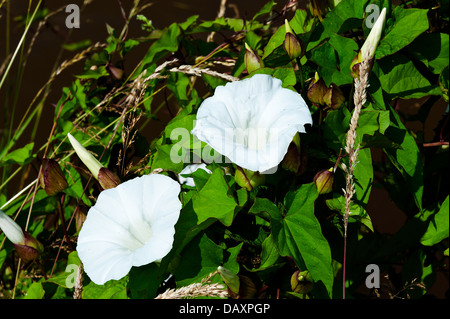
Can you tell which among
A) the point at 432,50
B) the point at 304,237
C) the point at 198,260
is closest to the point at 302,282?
the point at 304,237

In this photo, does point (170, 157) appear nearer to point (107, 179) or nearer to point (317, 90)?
point (107, 179)

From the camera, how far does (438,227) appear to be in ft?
3.08

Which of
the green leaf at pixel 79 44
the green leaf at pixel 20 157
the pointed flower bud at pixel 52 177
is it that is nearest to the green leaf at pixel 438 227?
the pointed flower bud at pixel 52 177

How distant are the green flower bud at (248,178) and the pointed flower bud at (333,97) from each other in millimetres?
170

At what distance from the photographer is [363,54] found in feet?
2.65

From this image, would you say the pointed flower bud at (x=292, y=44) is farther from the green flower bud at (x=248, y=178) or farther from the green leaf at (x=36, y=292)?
the green leaf at (x=36, y=292)

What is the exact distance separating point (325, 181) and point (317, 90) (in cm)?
16

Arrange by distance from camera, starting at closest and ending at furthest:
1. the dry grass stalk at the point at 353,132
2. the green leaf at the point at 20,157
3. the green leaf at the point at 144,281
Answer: the dry grass stalk at the point at 353,132 < the green leaf at the point at 144,281 < the green leaf at the point at 20,157

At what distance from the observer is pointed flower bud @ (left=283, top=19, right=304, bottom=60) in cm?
84

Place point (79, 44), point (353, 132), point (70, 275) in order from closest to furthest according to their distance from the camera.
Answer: point (353, 132) → point (70, 275) → point (79, 44)

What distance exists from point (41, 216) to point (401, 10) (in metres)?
0.94

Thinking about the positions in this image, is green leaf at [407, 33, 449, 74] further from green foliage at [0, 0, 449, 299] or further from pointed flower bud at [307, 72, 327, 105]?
pointed flower bud at [307, 72, 327, 105]

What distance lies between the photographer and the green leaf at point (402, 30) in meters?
0.86

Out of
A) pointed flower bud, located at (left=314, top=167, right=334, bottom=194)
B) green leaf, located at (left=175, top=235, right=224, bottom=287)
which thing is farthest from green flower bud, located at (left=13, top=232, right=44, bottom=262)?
pointed flower bud, located at (left=314, top=167, right=334, bottom=194)
